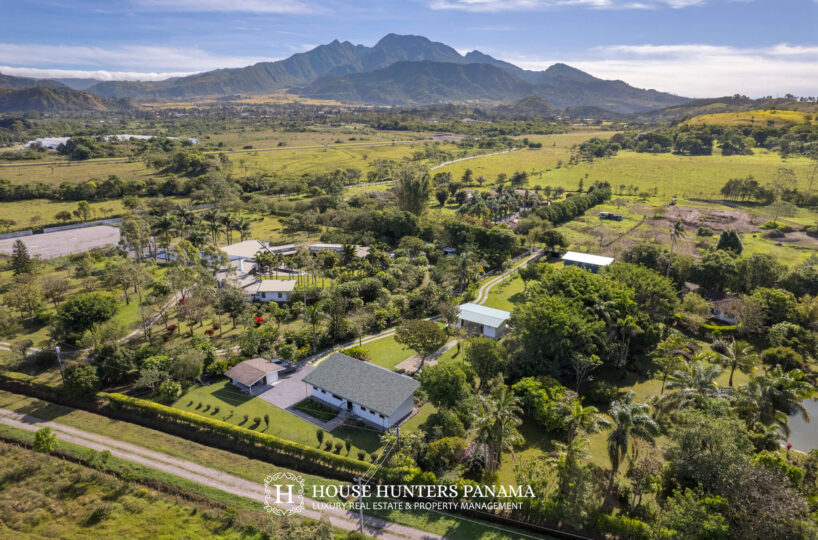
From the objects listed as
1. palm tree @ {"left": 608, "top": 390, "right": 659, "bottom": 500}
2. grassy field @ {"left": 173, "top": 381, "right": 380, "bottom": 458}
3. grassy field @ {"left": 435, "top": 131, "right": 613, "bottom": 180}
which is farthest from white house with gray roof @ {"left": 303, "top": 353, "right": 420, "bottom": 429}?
grassy field @ {"left": 435, "top": 131, "right": 613, "bottom": 180}

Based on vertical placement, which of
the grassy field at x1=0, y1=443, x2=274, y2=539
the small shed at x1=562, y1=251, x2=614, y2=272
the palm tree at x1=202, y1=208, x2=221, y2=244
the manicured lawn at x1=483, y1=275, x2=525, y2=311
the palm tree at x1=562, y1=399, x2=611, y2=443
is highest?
the palm tree at x1=202, y1=208, x2=221, y2=244

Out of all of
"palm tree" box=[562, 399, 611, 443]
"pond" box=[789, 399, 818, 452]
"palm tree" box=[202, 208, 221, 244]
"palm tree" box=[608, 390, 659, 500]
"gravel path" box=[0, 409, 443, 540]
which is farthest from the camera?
"palm tree" box=[202, 208, 221, 244]

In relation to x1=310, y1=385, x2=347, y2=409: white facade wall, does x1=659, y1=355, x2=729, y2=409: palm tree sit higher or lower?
higher

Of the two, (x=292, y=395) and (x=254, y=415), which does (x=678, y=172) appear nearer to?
(x=292, y=395)

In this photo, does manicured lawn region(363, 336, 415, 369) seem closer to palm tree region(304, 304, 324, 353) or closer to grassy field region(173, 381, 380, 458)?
palm tree region(304, 304, 324, 353)

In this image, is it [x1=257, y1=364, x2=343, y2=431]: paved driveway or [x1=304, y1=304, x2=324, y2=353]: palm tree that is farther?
[x1=304, y1=304, x2=324, y2=353]: palm tree

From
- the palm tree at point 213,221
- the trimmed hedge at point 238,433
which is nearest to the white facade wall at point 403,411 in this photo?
the trimmed hedge at point 238,433
